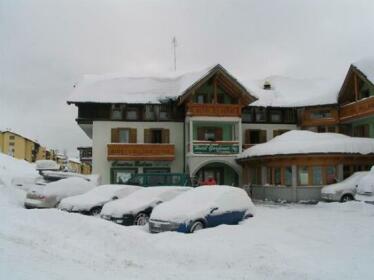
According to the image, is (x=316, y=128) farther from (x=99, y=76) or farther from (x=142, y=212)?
(x=142, y=212)

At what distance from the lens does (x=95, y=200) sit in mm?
17141

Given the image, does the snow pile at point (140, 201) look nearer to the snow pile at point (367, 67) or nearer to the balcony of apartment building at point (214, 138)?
the balcony of apartment building at point (214, 138)

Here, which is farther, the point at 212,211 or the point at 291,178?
the point at 291,178

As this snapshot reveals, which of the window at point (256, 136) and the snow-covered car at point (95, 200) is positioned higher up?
the window at point (256, 136)

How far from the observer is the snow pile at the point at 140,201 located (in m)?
15.0

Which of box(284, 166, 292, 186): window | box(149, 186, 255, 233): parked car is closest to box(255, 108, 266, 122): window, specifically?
box(284, 166, 292, 186): window

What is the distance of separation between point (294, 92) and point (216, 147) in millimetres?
9871

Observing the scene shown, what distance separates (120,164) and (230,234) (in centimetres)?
1935

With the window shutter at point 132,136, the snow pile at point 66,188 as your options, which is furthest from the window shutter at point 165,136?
the snow pile at point 66,188

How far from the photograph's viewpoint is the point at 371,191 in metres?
18.0

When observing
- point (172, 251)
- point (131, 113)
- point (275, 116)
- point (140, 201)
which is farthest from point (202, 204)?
point (275, 116)

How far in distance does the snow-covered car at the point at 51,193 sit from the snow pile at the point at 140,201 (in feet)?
14.1

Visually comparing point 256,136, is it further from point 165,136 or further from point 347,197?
point 347,197

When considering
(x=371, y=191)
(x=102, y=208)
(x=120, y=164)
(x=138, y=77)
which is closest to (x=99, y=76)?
(x=138, y=77)
